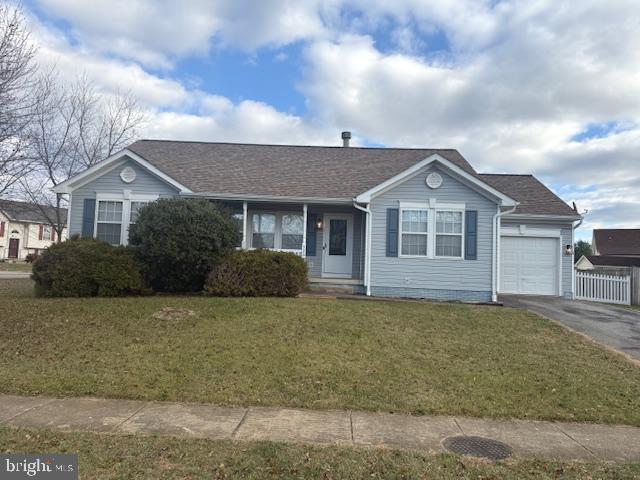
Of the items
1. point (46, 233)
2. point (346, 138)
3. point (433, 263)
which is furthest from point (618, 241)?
point (46, 233)

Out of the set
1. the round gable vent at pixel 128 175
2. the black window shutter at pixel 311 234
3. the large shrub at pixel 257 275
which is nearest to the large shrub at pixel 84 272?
the large shrub at pixel 257 275

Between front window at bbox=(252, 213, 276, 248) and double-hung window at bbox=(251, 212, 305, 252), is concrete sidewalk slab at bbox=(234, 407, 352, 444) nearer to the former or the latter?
double-hung window at bbox=(251, 212, 305, 252)

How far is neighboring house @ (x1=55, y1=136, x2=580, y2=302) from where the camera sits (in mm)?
13781

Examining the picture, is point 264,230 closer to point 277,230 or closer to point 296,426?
point 277,230

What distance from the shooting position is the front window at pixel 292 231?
1534cm

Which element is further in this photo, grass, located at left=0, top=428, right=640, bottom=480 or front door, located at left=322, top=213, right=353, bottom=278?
front door, located at left=322, top=213, right=353, bottom=278

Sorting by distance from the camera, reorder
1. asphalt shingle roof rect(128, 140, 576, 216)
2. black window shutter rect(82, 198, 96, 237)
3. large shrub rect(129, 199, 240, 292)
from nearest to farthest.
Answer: large shrub rect(129, 199, 240, 292) < black window shutter rect(82, 198, 96, 237) < asphalt shingle roof rect(128, 140, 576, 216)

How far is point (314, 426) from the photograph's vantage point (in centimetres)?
501

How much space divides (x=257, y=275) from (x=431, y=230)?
18.4 ft

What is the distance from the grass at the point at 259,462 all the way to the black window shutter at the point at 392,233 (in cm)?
982

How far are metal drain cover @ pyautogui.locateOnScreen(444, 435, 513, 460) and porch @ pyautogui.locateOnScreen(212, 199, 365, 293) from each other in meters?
10.4

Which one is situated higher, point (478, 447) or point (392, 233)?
point (392, 233)

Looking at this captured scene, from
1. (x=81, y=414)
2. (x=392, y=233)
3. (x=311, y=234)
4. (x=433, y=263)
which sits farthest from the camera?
(x=311, y=234)

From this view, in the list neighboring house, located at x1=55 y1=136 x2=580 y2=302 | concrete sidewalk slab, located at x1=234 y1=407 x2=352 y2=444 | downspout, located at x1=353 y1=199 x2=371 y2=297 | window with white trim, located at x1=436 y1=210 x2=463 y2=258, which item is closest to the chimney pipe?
neighboring house, located at x1=55 y1=136 x2=580 y2=302
